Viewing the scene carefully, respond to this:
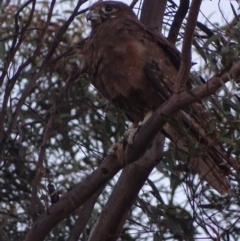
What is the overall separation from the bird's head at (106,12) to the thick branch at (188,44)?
1.29 meters

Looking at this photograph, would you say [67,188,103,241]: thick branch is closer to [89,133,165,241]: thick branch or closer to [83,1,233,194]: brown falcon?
[89,133,165,241]: thick branch

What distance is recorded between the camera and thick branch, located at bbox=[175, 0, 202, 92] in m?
2.99

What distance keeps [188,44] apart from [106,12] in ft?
4.82

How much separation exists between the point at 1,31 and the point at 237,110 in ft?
8.03

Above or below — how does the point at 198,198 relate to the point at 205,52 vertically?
below

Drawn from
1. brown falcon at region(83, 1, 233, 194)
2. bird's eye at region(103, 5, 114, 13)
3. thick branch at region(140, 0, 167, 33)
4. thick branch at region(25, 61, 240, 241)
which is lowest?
thick branch at region(25, 61, 240, 241)

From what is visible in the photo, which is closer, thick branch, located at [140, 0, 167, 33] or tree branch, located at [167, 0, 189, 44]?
tree branch, located at [167, 0, 189, 44]

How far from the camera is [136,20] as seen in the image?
4.25m

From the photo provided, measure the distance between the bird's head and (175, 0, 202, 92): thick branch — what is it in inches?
50.7

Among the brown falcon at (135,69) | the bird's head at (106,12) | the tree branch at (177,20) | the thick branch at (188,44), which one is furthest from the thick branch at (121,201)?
the bird's head at (106,12)

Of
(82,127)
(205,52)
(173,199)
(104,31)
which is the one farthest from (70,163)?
(205,52)

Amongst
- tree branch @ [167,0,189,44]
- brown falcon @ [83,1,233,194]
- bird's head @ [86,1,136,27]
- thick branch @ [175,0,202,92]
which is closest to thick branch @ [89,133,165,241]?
brown falcon @ [83,1,233,194]

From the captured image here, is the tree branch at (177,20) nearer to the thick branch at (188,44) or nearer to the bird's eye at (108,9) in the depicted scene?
the bird's eye at (108,9)

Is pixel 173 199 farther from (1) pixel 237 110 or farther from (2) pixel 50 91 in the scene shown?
(1) pixel 237 110
